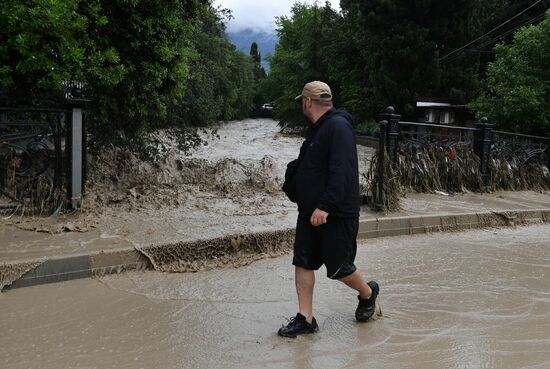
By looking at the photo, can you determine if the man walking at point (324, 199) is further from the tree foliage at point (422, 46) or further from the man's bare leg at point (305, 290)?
the tree foliage at point (422, 46)

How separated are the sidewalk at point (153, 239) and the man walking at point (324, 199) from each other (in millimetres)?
2025

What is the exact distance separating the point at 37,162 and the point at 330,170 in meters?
4.68

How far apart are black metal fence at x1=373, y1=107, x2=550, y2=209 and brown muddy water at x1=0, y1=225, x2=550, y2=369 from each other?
10.4ft

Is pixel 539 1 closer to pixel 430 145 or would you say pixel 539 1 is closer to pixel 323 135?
pixel 430 145

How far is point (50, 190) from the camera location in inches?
282

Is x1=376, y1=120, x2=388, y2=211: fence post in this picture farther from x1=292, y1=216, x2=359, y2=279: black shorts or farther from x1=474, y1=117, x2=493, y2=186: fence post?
x1=292, y1=216, x2=359, y2=279: black shorts

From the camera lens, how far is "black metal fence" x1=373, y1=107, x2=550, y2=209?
948cm

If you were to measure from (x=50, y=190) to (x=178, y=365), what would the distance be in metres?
4.37

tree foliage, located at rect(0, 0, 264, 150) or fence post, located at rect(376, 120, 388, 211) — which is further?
fence post, located at rect(376, 120, 388, 211)

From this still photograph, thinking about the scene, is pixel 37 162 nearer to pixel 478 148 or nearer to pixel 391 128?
pixel 391 128

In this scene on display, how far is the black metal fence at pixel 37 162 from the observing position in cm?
686

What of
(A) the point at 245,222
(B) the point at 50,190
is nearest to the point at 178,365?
(A) the point at 245,222

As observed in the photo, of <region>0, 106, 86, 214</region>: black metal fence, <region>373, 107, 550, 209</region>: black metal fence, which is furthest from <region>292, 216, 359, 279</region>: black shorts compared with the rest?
<region>373, 107, 550, 209</region>: black metal fence

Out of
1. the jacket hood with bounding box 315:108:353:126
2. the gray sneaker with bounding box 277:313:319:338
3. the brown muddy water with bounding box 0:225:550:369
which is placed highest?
the jacket hood with bounding box 315:108:353:126
